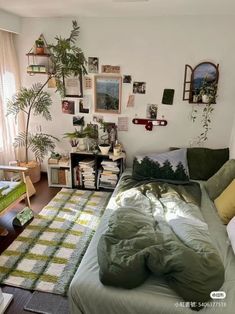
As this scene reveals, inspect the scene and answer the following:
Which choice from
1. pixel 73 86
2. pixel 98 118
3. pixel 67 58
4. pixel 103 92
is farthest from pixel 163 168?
pixel 67 58

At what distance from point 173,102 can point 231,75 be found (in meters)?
0.72

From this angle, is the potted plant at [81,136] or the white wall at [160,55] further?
the potted plant at [81,136]

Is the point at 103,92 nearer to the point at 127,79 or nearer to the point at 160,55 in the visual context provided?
the point at 127,79

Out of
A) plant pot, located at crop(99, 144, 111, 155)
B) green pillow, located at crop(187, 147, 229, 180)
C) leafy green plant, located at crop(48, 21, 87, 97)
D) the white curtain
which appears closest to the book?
the white curtain

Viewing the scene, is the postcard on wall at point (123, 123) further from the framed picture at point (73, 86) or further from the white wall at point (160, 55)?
the framed picture at point (73, 86)

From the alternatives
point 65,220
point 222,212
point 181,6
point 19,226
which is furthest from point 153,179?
point 181,6

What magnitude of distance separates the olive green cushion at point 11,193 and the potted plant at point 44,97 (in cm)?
82

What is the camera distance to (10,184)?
2572 mm

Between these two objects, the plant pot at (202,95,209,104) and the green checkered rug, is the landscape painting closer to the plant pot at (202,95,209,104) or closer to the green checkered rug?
the plant pot at (202,95,209,104)

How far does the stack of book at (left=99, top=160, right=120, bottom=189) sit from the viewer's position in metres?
3.19

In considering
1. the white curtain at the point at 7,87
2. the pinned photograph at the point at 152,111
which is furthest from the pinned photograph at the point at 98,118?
the white curtain at the point at 7,87

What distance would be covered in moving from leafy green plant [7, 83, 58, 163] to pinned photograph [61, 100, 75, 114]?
0.63 feet

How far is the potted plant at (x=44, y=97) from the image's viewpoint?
3.00 metres

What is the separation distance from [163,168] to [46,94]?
1841 mm
